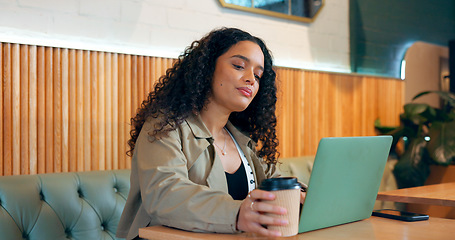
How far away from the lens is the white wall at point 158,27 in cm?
228

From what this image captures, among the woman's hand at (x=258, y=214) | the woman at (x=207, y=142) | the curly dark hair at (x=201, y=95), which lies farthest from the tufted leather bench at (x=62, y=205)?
the woman's hand at (x=258, y=214)

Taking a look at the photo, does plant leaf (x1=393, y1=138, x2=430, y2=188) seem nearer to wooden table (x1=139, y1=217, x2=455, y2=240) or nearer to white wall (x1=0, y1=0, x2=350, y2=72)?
white wall (x1=0, y1=0, x2=350, y2=72)

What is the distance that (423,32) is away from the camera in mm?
4477

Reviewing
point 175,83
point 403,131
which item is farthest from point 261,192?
point 403,131

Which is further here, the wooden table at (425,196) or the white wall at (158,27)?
the white wall at (158,27)

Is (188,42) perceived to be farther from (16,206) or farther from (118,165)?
(16,206)

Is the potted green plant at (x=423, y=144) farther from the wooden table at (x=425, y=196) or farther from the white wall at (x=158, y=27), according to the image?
the wooden table at (x=425, y=196)

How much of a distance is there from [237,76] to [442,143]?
219cm

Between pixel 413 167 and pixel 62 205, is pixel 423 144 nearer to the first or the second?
pixel 413 167

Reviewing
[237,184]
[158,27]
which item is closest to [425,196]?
[237,184]

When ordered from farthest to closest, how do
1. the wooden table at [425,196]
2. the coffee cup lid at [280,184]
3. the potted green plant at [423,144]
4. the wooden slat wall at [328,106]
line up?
the potted green plant at [423,144] < the wooden slat wall at [328,106] < the wooden table at [425,196] < the coffee cup lid at [280,184]

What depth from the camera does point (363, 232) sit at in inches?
52.4

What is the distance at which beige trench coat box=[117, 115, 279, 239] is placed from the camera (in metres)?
1.30

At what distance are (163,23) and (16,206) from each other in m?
1.25
